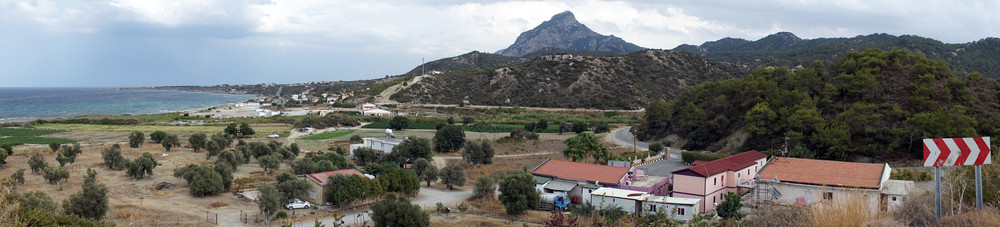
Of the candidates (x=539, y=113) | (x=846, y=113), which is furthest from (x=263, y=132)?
(x=846, y=113)

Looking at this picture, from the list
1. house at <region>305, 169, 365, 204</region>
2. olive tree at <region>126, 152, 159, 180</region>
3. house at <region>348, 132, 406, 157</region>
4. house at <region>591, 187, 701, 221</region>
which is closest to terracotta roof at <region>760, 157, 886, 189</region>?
house at <region>591, 187, 701, 221</region>

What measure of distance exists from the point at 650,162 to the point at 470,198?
555 inches

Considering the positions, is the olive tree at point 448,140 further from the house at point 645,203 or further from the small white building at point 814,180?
the small white building at point 814,180

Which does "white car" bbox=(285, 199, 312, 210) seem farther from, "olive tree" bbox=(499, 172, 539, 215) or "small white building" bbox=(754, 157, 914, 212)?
"small white building" bbox=(754, 157, 914, 212)

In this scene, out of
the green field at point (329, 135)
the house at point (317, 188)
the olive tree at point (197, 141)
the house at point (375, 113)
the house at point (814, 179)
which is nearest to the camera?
the house at point (814, 179)

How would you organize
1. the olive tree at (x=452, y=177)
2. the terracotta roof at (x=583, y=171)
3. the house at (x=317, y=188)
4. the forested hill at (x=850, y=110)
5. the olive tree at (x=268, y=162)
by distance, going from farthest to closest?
the forested hill at (x=850, y=110)
the olive tree at (x=268, y=162)
the olive tree at (x=452, y=177)
the terracotta roof at (x=583, y=171)
the house at (x=317, y=188)

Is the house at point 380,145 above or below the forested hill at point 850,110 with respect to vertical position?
below

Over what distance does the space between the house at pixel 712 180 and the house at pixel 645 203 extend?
2.82 feet

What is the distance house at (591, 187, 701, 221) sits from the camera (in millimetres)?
21016

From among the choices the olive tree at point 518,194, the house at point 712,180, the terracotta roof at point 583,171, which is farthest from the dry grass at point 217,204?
the house at point 712,180

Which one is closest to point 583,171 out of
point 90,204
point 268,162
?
point 268,162

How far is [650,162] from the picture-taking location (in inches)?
1406

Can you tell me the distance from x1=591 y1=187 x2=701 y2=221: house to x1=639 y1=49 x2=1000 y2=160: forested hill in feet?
48.0

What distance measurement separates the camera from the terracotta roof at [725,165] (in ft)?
76.2
